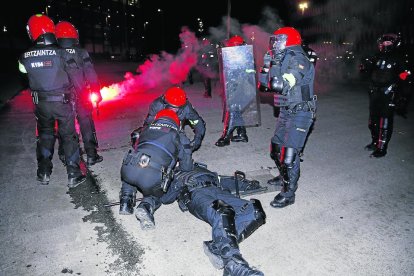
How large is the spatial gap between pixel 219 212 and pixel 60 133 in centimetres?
283

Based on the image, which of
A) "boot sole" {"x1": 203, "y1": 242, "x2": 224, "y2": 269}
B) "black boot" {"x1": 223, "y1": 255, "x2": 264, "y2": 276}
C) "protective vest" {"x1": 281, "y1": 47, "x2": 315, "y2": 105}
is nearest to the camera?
"black boot" {"x1": 223, "y1": 255, "x2": 264, "y2": 276}

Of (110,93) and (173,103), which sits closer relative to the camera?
(173,103)

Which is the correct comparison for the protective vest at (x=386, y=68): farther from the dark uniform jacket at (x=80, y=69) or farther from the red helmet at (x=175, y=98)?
the dark uniform jacket at (x=80, y=69)

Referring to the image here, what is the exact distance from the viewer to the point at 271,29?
16688 mm

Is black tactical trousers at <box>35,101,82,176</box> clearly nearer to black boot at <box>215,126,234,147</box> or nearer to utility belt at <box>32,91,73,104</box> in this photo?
utility belt at <box>32,91,73,104</box>

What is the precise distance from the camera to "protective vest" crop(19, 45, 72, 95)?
407 centimetres

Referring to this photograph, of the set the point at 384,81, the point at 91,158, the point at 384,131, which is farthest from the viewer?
the point at 384,131

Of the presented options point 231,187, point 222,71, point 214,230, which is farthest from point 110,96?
point 214,230

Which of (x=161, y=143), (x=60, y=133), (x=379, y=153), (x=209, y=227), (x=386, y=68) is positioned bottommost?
(x=209, y=227)

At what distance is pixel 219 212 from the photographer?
2885mm

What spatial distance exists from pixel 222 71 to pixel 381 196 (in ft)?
12.8

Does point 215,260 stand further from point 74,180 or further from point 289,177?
point 74,180

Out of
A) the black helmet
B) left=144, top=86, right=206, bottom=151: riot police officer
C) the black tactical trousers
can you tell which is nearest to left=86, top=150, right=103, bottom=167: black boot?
the black tactical trousers

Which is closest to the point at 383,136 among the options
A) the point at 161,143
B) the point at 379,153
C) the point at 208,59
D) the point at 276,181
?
the point at 379,153
